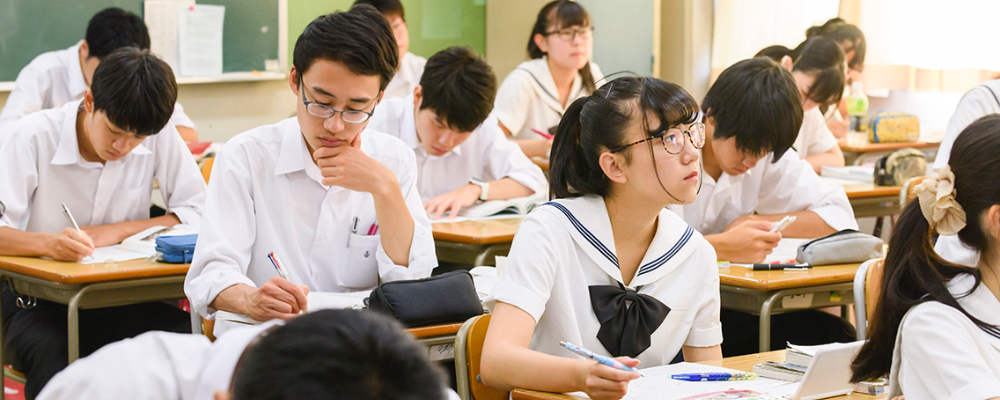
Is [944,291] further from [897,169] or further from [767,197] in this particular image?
[897,169]

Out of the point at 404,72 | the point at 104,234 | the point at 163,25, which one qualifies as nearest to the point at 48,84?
the point at 163,25

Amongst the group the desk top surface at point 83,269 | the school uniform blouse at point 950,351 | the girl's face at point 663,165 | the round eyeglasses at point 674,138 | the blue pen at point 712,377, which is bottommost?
the desk top surface at point 83,269

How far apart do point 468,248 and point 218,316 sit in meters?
1.16

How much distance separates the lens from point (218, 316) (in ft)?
6.39

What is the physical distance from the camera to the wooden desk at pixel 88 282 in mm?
2330

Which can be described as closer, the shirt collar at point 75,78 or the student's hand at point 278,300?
the student's hand at point 278,300

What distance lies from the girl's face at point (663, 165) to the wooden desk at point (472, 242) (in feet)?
4.02

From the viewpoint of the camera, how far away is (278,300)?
1.81 metres

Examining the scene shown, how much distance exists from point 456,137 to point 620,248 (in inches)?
67.2

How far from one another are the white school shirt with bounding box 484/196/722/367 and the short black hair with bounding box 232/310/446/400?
1020 millimetres

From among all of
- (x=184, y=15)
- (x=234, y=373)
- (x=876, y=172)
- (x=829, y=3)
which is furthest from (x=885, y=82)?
(x=234, y=373)

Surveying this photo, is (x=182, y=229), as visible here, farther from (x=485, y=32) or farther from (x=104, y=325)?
(x=485, y=32)

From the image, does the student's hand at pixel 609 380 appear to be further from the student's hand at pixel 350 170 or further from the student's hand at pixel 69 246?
the student's hand at pixel 69 246

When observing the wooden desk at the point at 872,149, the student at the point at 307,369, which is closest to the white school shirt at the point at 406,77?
the wooden desk at the point at 872,149
